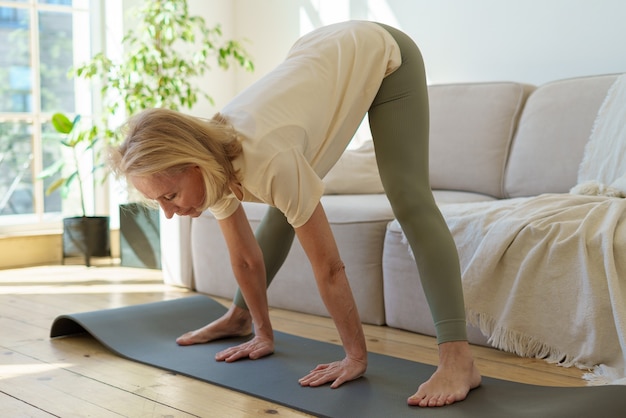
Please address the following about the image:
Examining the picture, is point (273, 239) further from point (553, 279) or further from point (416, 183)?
point (553, 279)

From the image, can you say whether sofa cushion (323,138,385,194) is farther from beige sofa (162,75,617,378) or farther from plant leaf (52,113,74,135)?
plant leaf (52,113,74,135)

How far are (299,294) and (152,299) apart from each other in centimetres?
67

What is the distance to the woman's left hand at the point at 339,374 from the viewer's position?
202 cm

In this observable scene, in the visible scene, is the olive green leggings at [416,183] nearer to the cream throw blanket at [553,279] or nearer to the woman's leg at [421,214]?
the woman's leg at [421,214]

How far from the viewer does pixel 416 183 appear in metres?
2.01

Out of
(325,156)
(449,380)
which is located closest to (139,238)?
(325,156)

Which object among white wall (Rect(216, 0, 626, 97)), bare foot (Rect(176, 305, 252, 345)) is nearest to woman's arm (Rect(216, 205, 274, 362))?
bare foot (Rect(176, 305, 252, 345))

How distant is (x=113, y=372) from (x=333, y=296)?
2.25 ft

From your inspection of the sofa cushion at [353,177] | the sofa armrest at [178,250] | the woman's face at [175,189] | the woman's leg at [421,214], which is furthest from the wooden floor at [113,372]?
the sofa cushion at [353,177]

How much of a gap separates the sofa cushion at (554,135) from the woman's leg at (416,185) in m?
1.19

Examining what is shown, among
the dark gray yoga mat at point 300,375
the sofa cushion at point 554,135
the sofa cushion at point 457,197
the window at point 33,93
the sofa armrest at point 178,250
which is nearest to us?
the dark gray yoga mat at point 300,375

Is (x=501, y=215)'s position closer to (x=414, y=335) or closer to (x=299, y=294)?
(x=414, y=335)

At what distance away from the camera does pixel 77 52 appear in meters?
4.62

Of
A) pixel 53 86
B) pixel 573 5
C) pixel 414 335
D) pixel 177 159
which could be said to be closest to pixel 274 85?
pixel 177 159
